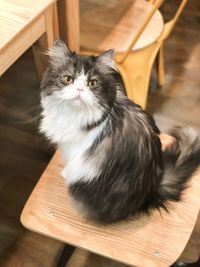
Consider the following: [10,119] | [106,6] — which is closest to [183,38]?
[106,6]

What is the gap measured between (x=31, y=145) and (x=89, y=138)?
2.88ft

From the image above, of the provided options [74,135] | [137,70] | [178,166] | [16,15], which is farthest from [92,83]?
[137,70]

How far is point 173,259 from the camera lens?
2.90 ft

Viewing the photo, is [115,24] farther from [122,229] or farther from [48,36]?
[122,229]

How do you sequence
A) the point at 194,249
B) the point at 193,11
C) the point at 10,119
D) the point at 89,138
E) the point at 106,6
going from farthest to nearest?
the point at 193,11 → the point at 10,119 → the point at 106,6 → the point at 194,249 → the point at 89,138

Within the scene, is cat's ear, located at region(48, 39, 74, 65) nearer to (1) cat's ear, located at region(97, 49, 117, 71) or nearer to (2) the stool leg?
(1) cat's ear, located at region(97, 49, 117, 71)

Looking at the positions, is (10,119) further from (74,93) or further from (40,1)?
(74,93)

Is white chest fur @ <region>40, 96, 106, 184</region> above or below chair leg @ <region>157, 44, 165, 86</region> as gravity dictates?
above

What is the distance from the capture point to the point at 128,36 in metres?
1.46

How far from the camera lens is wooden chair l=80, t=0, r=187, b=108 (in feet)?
4.66

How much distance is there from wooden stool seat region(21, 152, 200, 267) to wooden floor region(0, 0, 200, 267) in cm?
47

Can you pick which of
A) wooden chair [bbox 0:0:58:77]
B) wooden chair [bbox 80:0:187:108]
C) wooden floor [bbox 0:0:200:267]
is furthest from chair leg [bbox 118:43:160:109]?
wooden chair [bbox 0:0:58:77]

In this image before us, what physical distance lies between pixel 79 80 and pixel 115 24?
2.67 ft

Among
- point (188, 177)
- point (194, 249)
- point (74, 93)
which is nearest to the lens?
point (74, 93)
